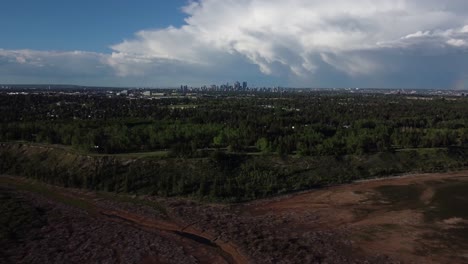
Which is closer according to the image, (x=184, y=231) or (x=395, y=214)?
(x=184, y=231)

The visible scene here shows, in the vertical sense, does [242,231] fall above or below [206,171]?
below

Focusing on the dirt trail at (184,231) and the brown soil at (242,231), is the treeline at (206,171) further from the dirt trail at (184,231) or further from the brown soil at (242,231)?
the dirt trail at (184,231)

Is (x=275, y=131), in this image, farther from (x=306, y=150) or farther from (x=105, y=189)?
(x=105, y=189)

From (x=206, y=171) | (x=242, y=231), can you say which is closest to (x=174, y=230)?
(x=242, y=231)

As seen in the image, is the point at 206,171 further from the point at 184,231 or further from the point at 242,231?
the point at 242,231

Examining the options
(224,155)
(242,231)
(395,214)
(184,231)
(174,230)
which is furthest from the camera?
(224,155)

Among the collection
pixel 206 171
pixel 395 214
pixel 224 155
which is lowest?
pixel 395 214

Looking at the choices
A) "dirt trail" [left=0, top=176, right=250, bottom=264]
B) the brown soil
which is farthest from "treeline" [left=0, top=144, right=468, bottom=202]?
"dirt trail" [left=0, top=176, right=250, bottom=264]

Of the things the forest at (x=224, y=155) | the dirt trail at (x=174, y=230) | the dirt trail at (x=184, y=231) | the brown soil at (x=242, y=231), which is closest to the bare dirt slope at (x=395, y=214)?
the brown soil at (x=242, y=231)

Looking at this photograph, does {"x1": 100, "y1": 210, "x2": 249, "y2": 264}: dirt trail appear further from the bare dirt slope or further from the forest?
the forest
